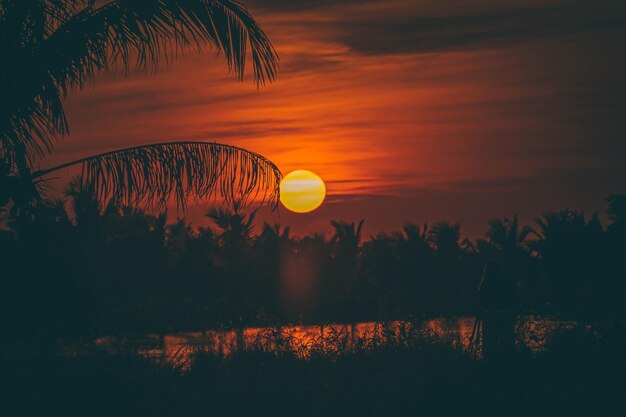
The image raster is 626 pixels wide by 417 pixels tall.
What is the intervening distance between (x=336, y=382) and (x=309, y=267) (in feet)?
111

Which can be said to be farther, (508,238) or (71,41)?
(508,238)

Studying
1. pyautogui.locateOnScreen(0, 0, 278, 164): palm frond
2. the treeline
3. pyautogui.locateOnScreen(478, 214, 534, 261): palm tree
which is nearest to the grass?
A: pyautogui.locateOnScreen(0, 0, 278, 164): palm frond

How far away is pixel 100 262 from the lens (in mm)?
38906

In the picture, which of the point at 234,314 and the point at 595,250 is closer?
the point at 595,250

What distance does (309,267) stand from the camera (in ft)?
148

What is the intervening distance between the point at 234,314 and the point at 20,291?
758 inches

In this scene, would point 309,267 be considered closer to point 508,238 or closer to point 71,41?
point 508,238

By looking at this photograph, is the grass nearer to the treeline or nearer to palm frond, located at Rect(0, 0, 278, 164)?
palm frond, located at Rect(0, 0, 278, 164)

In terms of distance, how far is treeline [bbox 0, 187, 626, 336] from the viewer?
120 ft

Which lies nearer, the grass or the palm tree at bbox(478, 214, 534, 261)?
the grass

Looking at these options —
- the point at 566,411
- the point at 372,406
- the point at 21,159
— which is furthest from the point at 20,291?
the point at 566,411

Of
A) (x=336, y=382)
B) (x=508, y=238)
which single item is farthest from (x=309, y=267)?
(x=336, y=382)

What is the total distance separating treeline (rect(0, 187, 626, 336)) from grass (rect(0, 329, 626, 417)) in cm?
1925

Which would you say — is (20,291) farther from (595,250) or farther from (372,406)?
(595,250)
